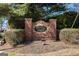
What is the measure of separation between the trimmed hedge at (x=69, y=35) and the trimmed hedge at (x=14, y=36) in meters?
0.60

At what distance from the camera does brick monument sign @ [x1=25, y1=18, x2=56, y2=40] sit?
258 cm

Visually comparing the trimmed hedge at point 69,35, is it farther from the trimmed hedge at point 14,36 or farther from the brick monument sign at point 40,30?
the trimmed hedge at point 14,36

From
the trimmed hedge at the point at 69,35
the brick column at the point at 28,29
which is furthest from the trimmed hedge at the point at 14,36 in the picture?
the trimmed hedge at the point at 69,35

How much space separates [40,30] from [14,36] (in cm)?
41

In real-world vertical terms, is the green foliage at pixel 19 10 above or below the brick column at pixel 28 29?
above

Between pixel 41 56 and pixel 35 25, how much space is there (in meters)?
0.48

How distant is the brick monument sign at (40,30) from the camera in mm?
2578

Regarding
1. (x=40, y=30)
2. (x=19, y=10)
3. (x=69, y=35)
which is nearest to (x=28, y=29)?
(x=40, y=30)

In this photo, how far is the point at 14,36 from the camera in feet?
8.50

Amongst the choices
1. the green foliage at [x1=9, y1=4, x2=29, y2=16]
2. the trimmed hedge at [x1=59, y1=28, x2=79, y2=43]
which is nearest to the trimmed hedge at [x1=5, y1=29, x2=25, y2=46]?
the green foliage at [x1=9, y1=4, x2=29, y2=16]

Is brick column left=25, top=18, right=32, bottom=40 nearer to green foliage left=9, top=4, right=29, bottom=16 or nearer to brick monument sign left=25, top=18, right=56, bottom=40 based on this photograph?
brick monument sign left=25, top=18, right=56, bottom=40

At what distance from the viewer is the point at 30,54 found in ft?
8.50

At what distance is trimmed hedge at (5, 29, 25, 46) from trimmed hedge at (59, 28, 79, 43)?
0.60 m

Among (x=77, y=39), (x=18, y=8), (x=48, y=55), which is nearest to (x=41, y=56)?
(x=48, y=55)
